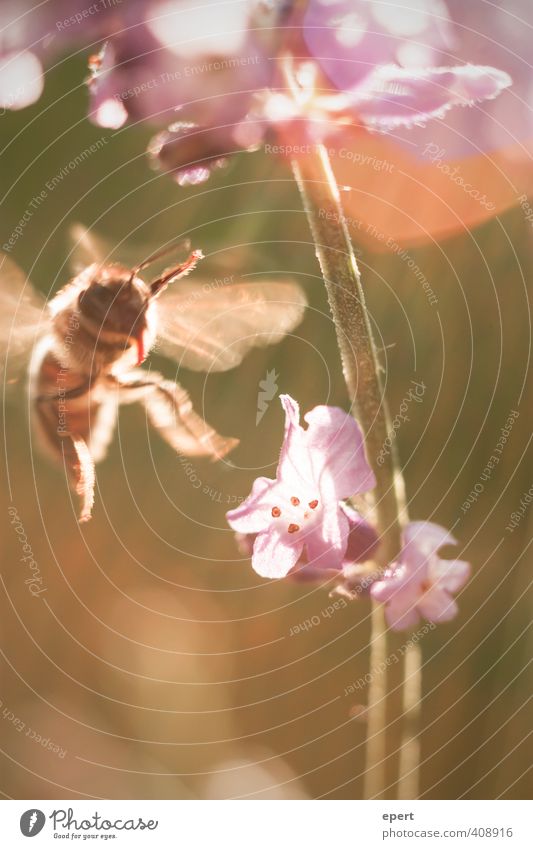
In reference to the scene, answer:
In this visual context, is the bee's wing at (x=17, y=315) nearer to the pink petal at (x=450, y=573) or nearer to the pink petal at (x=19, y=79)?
the pink petal at (x=19, y=79)

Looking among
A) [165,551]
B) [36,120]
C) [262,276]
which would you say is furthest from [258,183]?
[165,551]

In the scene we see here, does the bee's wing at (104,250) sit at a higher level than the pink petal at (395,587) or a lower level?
higher

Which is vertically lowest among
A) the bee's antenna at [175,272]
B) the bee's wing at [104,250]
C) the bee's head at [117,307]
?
the bee's head at [117,307]

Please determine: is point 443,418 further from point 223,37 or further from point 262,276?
point 223,37

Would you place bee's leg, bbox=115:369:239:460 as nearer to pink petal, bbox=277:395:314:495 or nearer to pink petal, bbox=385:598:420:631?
pink petal, bbox=277:395:314:495

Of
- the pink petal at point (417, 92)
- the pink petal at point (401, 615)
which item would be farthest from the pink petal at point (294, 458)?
the pink petal at point (417, 92)

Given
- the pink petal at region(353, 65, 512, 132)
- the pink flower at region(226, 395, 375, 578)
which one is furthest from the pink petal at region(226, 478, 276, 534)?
the pink petal at region(353, 65, 512, 132)
